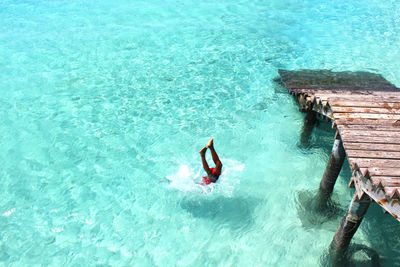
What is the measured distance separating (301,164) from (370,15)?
1463 centimetres

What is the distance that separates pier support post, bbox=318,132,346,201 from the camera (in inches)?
269

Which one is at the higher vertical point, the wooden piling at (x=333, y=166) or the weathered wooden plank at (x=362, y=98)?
the weathered wooden plank at (x=362, y=98)

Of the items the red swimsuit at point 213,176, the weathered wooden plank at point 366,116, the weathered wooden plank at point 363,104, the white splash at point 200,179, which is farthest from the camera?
the white splash at point 200,179

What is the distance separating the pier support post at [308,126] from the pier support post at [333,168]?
2.10 m

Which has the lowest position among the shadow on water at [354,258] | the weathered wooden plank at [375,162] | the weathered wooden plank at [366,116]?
the shadow on water at [354,258]

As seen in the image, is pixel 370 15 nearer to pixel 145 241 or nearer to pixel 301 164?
pixel 301 164

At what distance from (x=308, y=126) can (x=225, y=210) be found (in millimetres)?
3308

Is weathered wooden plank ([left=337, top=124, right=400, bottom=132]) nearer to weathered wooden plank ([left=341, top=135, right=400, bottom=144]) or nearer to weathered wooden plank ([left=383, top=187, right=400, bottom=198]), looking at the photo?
weathered wooden plank ([left=341, top=135, right=400, bottom=144])

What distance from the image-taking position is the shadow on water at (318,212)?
7684 mm

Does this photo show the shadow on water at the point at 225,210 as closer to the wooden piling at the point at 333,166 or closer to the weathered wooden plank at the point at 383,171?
the wooden piling at the point at 333,166

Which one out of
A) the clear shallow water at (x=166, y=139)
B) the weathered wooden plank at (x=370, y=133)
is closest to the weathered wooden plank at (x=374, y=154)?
the weathered wooden plank at (x=370, y=133)

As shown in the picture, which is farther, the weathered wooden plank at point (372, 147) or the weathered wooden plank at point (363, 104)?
the weathered wooden plank at point (363, 104)

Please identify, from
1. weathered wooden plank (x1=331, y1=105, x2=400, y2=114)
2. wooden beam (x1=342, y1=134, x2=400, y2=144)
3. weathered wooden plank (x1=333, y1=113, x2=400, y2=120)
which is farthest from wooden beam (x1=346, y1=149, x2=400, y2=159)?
weathered wooden plank (x1=331, y1=105, x2=400, y2=114)

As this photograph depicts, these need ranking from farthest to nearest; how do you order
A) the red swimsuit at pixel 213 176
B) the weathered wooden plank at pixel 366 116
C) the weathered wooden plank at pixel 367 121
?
the red swimsuit at pixel 213 176 → the weathered wooden plank at pixel 366 116 → the weathered wooden plank at pixel 367 121
